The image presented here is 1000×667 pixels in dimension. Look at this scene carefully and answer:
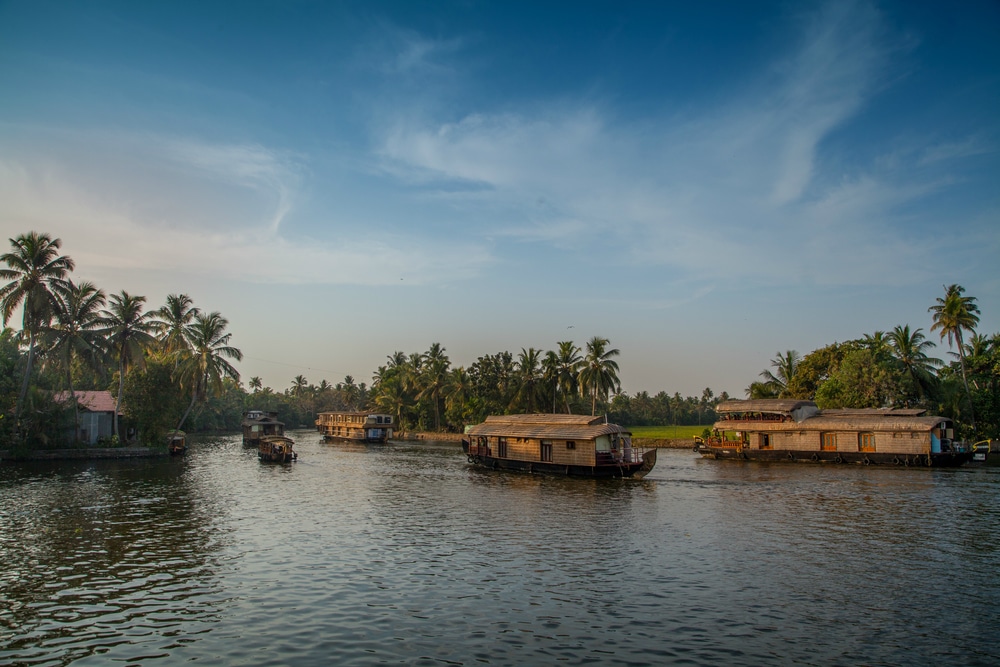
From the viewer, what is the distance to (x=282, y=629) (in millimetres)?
14109

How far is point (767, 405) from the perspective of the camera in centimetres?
5559

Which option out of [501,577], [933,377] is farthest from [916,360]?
[501,577]

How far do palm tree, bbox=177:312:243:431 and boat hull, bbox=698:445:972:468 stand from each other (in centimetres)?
4923

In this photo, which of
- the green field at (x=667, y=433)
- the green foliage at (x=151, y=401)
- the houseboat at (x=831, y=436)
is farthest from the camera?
the green field at (x=667, y=433)

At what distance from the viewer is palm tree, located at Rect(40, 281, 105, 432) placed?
50.7m

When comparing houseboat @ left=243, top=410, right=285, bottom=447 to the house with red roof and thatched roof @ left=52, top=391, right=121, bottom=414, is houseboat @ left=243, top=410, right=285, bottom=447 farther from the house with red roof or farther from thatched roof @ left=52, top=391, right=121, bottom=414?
the house with red roof

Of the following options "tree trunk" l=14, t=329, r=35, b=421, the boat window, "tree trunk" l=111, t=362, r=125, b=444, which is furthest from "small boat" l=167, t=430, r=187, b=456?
the boat window

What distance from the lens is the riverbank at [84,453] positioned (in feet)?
161

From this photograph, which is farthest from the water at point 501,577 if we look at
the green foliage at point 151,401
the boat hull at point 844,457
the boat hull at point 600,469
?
the green foliage at point 151,401

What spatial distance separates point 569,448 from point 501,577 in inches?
956

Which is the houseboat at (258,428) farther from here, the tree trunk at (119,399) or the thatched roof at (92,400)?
the tree trunk at (119,399)

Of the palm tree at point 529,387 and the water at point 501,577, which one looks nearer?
the water at point 501,577

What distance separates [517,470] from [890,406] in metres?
38.1

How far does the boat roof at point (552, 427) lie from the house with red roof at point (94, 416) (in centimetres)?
3347
